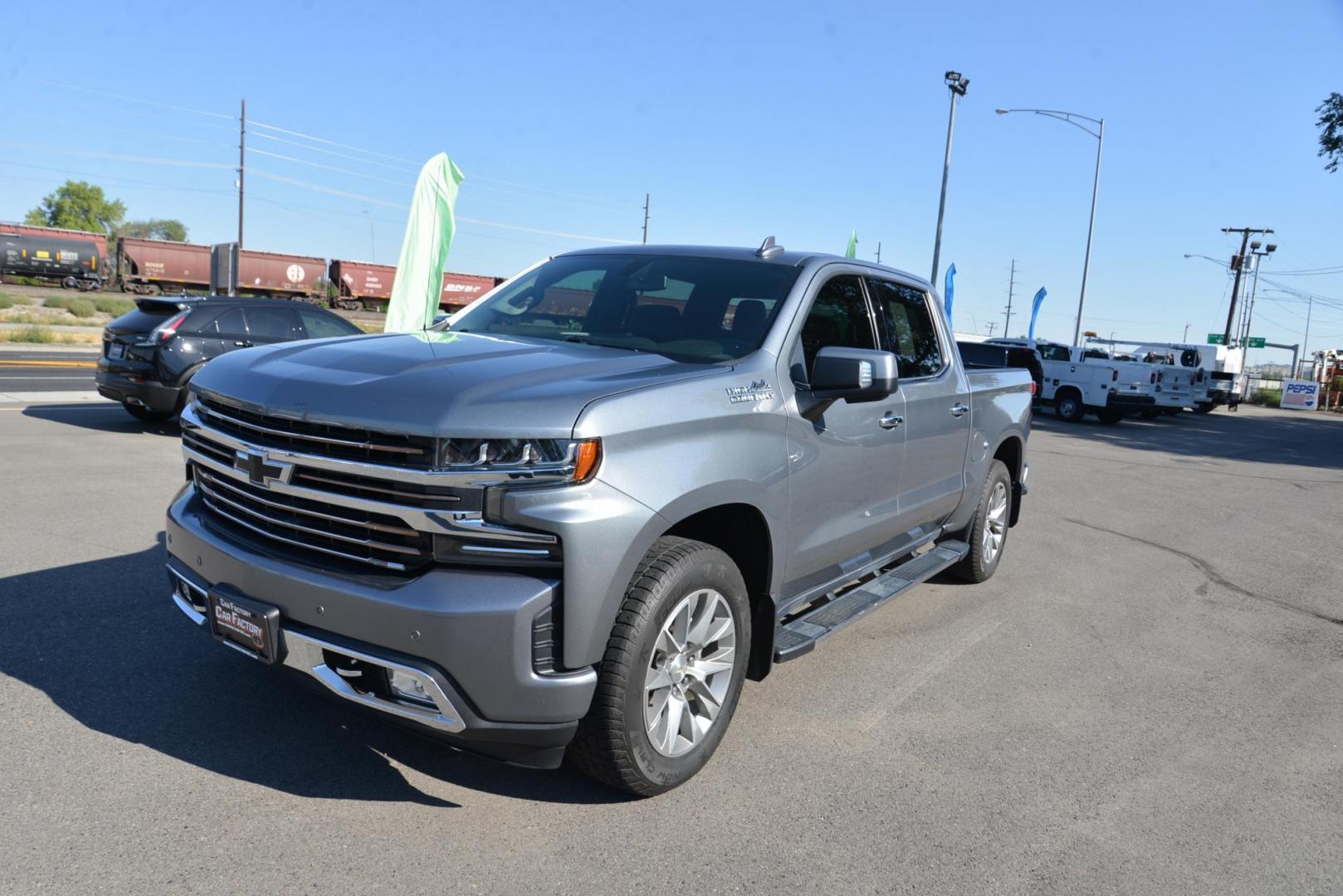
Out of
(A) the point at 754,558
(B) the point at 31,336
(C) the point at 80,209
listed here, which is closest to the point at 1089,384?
(A) the point at 754,558

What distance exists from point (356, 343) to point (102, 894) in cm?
199

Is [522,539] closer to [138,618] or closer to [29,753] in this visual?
[29,753]

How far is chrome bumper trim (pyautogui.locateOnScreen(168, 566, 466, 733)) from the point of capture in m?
2.81

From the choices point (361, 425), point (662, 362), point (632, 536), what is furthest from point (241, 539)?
point (662, 362)

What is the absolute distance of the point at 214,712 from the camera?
3.79 meters

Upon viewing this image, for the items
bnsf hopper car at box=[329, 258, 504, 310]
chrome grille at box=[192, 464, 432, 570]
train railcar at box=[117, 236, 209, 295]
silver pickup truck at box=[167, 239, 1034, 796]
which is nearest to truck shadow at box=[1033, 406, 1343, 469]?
silver pickup truck at box=[167, 239, 1034, 796]

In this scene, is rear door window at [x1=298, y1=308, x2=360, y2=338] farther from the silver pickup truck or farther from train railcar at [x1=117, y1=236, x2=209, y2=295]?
train railcar at [x1=117, y1=236, x2=209, y2=295]

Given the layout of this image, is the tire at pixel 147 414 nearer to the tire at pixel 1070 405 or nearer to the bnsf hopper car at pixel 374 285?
the tire at pixel 1070 405

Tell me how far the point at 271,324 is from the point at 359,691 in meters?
10.0

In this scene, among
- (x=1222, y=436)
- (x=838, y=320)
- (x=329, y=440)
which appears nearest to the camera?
(x=329, y=440)

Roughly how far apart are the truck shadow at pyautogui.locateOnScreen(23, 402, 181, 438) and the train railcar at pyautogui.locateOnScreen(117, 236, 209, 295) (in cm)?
4037

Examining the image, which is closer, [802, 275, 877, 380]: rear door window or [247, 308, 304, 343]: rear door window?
[802, 275, 877, 380]: rear door window

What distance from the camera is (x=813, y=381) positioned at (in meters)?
3.84

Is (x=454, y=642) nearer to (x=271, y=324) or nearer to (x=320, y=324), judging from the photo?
(x=271, y=324)
